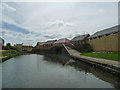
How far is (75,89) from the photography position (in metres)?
5.86

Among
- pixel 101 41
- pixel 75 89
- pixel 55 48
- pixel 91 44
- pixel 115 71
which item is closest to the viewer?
pixel 75 89

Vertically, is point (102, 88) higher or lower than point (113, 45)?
lower

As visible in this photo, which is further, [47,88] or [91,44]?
[91,44]

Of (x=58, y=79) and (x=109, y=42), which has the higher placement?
(x=109, y=42)

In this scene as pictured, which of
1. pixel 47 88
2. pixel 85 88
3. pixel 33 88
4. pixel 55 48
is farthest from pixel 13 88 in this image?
pixel 55 48

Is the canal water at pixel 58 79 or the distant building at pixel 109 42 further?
the distant building at pixel 109 42

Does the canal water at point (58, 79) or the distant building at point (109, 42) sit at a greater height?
the distant building at point (109, 42)

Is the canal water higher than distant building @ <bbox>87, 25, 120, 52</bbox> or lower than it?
lower

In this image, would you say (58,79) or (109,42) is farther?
(109,42)

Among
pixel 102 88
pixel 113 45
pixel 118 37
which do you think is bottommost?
pixel 102 88

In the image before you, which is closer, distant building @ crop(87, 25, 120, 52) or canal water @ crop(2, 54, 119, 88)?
canal water @ crop(2, 54, 119, 88)

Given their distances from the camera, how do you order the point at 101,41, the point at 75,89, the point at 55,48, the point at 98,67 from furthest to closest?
the point at 55,48 → the point at 101,41 → the point at 98,67 → the point at 75,89

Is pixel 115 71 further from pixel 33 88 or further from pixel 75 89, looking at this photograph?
pixel 33 88

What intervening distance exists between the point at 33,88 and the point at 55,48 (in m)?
32.4
